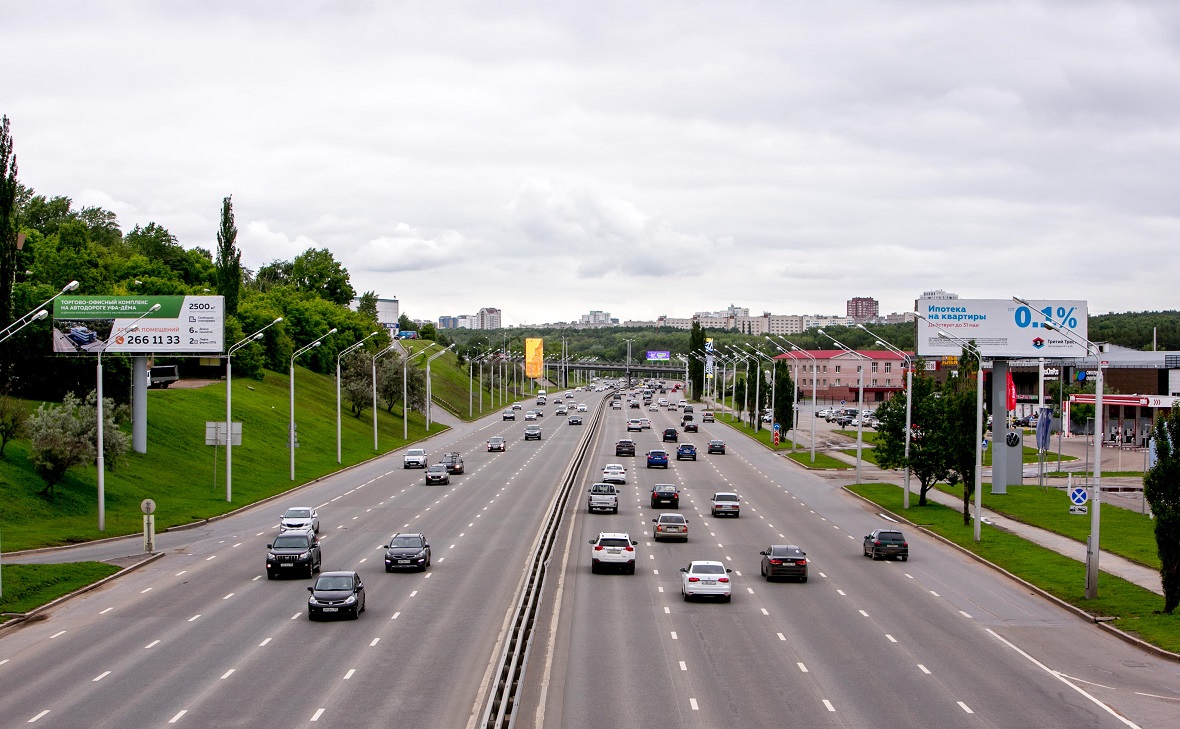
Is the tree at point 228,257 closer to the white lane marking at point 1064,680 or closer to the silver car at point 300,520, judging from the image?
the silver car at point 300,520

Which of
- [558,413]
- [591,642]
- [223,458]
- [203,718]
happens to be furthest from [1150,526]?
[558,413]

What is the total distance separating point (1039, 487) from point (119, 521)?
170 feet

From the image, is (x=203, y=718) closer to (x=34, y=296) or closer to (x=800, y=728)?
(x=800, y=728)

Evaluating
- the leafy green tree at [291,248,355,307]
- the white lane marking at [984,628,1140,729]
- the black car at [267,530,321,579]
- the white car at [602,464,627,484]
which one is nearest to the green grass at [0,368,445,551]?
the black car at [267,530,321,579]

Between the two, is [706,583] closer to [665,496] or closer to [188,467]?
[665,496]

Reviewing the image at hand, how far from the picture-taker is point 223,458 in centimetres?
7188

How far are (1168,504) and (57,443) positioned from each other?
42846 millimetres

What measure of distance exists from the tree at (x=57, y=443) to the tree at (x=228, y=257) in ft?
191

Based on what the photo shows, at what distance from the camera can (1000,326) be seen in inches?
2783

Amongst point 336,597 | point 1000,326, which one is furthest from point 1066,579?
point 1000,326

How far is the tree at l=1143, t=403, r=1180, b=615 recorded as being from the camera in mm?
31062

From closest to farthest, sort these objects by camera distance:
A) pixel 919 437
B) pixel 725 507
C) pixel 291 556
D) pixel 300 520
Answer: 1. pixel 291 556
2. pixel 300 520
3. pixel 725 507
4. pixel 919 437

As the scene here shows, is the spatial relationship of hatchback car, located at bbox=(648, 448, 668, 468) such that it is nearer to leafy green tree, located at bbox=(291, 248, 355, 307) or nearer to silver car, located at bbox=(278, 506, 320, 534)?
silver car, located at bbox=(278, 506, 320, 534)

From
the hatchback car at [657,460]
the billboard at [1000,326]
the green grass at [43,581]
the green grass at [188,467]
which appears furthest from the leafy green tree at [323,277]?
the green grass at [43,581]
